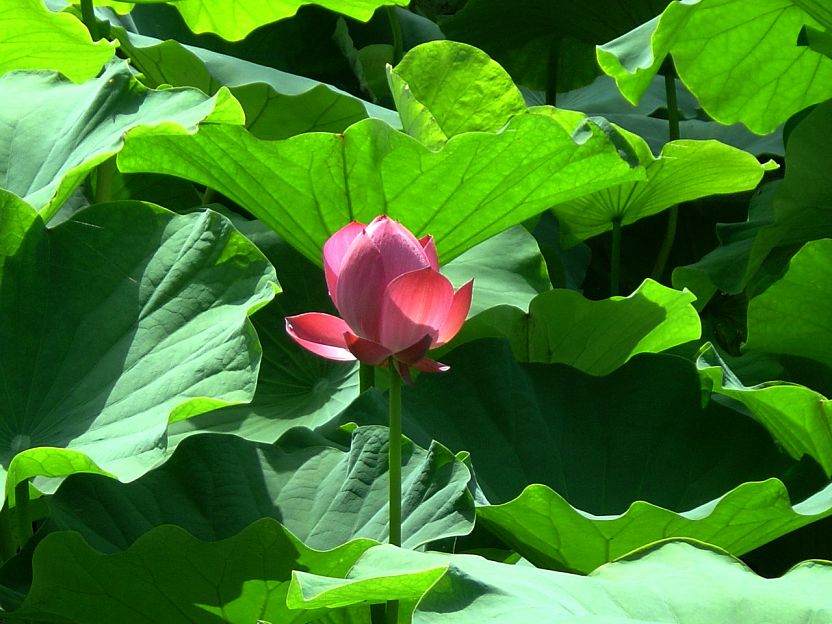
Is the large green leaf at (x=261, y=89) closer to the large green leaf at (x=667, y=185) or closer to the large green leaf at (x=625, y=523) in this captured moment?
the large green leaf at (x=667, y=185)

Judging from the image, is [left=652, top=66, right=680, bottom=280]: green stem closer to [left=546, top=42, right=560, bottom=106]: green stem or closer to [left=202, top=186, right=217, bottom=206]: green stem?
[left=546, top=42, right=560, bottom=106]: green stem

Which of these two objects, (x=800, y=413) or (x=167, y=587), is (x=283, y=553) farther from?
(x=800, y=413)

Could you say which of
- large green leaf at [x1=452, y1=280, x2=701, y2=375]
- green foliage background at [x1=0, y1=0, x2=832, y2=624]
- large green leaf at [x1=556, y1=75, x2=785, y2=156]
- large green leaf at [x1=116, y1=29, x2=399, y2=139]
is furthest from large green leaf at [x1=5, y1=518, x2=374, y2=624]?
large green leaf at [x1=556, y1=75, x2=785, y2=156]

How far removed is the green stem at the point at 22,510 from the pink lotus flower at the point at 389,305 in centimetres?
32

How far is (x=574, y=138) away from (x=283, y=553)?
1.46ft

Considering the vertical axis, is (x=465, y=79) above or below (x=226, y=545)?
above

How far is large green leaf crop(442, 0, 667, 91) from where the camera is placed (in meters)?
2.03

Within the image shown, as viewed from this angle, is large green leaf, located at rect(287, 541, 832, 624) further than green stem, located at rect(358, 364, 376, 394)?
No

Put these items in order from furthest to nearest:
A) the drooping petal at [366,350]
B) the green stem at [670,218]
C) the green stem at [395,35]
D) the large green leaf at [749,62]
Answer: the green stem at [395,35], the green stem at [670,218], the large green leaf at [749,62], the drooping petal at [366,350]

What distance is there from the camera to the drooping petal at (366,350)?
0.72 m

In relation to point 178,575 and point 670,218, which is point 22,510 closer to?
point 178,575

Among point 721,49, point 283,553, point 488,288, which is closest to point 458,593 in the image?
point 283,553

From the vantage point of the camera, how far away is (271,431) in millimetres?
1139

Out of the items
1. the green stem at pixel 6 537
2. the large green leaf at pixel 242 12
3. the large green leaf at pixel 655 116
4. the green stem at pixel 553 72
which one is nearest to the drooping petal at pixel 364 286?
the green stem at pixel 6 537
